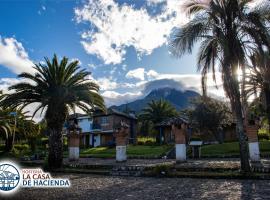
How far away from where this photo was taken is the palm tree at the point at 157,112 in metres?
53.3

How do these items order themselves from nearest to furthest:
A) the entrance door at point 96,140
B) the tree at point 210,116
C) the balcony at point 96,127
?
the tree at point 210,116 → the balcony at point 96,127 → the entrance door at point 96,140

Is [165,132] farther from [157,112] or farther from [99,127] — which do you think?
[99,127]

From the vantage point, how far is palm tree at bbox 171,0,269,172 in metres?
14.3

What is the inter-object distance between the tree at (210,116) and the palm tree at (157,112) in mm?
13874

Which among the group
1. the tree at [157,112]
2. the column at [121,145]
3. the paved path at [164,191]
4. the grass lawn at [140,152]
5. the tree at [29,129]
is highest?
the tree at [157,112]

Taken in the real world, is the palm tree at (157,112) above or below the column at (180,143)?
above

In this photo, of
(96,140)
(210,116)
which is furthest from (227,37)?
(96,140)

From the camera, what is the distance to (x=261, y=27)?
46.2ft

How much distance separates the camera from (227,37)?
48.2 ft

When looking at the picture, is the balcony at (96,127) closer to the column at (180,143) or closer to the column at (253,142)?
the column at (180,143)

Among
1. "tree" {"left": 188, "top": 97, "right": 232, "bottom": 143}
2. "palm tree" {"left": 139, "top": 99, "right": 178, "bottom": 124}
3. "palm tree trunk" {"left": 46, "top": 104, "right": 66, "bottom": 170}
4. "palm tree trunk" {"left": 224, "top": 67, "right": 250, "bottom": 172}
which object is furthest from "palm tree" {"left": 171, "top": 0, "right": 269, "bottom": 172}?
"palm tree" {"left": 139, "top": 99, "right": 178, "bottom": 124}

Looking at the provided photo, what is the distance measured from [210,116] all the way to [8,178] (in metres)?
30.5

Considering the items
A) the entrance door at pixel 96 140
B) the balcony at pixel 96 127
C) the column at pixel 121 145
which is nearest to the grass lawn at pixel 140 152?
the column at pixel 121 145

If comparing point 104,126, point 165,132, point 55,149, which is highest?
point 104,126
